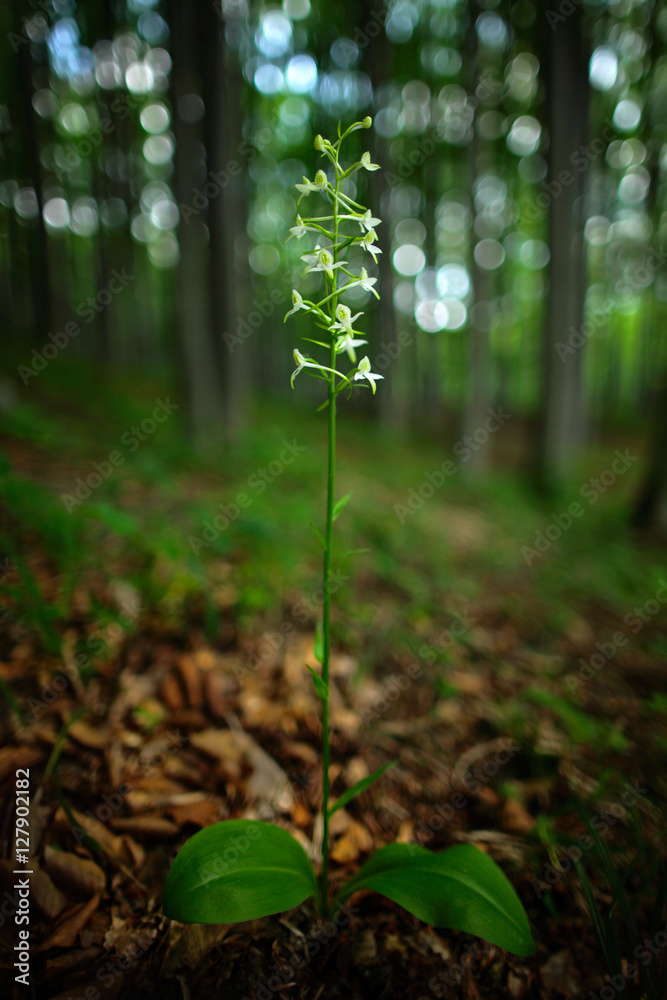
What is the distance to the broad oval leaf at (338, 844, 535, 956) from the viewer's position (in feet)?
3.80

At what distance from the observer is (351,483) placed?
655 cm

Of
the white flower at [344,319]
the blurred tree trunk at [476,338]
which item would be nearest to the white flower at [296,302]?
the white flower at [344,319]

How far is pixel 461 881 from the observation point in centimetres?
122

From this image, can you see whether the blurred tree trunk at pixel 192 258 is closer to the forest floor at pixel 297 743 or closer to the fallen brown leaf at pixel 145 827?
the forest floor at pixel 297 743

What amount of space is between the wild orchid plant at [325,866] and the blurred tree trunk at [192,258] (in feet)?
17.5

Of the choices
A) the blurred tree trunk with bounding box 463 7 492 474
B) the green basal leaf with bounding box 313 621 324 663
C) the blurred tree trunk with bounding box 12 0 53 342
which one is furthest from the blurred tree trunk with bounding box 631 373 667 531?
the blurred tree trunk with bounding box 12 0 53 342

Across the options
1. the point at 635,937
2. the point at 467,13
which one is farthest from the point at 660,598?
the point at 467,13

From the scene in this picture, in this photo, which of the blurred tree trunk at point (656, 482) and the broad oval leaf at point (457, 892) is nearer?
the broad oval leaf at point (457, 892)

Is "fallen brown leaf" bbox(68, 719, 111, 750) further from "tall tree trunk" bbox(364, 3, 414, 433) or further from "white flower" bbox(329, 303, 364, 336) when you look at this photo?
"tall tree trunk" bbox(364, 3, 414, 433)

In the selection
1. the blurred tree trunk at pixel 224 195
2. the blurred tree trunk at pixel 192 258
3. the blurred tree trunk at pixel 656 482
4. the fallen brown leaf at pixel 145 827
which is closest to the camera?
the fallen brown leaf at pixel 145 827

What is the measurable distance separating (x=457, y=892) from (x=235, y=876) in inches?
24.4

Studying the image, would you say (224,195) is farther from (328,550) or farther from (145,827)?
(145,827)

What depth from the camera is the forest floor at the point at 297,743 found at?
4.18ft

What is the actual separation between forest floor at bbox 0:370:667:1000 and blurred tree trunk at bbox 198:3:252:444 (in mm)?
3397
